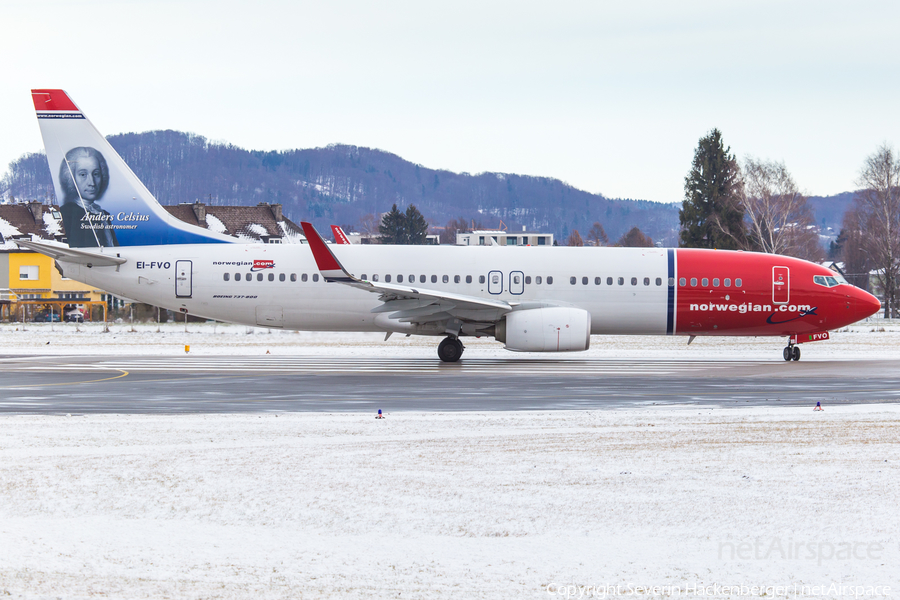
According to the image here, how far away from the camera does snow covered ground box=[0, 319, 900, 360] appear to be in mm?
28125

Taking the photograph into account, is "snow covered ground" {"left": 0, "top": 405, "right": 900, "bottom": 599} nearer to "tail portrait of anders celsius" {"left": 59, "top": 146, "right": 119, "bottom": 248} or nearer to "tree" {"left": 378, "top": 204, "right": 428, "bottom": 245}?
"tail portrait of anders celsius" {"left": 59, "top": 146, "right": 119, "bottom": 248}

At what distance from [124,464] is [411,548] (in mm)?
4401

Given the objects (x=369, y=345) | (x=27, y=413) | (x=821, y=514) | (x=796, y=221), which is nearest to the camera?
(x=821, y=514)

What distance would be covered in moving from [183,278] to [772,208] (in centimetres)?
4713

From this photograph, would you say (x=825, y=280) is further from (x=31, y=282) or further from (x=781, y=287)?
(x=31, y=282)

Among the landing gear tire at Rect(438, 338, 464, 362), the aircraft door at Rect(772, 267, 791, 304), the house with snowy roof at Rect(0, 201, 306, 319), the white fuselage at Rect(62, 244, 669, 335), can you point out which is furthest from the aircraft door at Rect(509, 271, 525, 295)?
the house with snowy roof at Rect(0, 201, 306, 319)

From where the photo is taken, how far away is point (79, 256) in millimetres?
25266

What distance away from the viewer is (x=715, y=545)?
6.61 m

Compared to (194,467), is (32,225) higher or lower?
higher

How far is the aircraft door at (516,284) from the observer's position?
24.8 metres

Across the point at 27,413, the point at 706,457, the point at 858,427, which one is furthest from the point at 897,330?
the point at 27,413

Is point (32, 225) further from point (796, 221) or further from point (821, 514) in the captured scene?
point (821, 514)

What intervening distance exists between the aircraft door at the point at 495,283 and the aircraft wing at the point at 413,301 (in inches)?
14.6

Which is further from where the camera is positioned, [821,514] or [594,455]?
[594,455]
